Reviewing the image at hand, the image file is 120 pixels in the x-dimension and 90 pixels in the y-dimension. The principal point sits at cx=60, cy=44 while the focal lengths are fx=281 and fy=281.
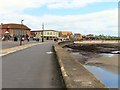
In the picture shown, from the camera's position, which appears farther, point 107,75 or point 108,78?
point 107,75

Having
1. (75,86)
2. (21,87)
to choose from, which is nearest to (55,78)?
(21,87)

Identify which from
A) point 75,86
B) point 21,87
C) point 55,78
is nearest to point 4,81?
point 21,87

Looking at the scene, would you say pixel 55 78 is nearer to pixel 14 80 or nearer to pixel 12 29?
pixel 14 80

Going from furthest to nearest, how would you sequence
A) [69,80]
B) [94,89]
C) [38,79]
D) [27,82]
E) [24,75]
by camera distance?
[24,75] < [38,79] < [27,82] < [69,80] < [94,89]

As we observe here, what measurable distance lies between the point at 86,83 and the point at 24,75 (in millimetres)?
4340

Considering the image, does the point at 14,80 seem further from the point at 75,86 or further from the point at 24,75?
the point at 75,86

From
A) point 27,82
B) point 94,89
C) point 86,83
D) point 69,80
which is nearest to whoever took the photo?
point 94,89

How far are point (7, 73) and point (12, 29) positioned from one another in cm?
16192

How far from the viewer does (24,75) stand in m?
13.8

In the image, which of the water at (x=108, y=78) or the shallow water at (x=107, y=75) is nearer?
the water at (x=108, y=78)

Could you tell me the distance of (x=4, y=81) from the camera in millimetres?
12016

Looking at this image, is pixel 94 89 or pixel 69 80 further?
pixel 69 80

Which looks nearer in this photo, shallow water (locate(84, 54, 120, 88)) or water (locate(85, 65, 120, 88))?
water (locate(85, 65, 120, 88))

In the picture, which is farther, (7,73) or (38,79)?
(7,73)
